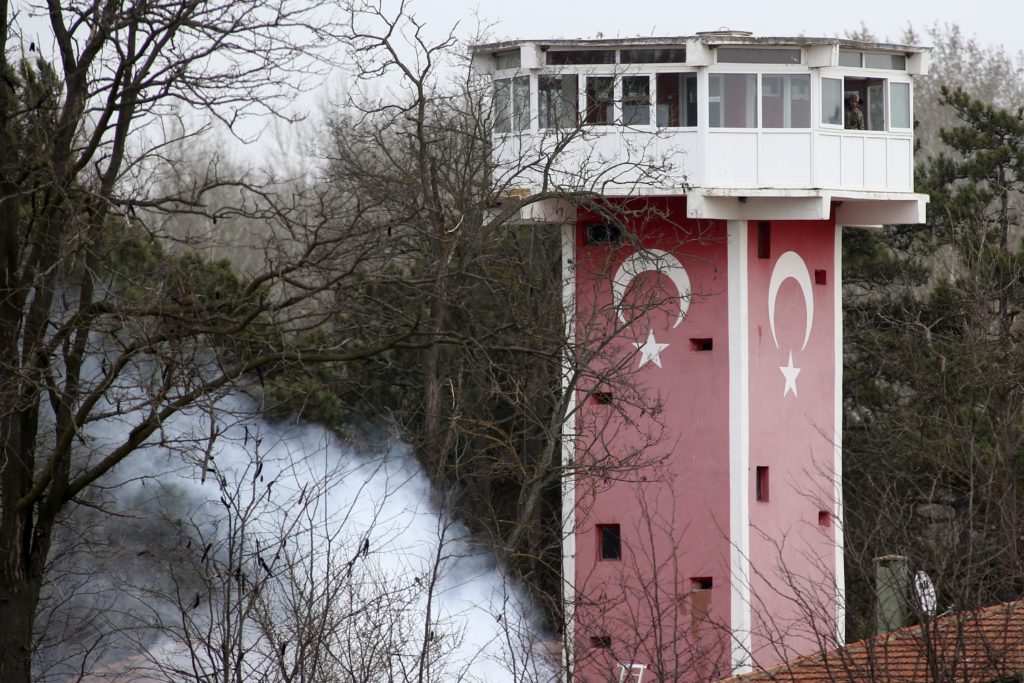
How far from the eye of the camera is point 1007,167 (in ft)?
97.3

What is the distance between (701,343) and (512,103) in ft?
13.2

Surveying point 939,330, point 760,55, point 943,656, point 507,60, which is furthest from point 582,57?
point 943,656

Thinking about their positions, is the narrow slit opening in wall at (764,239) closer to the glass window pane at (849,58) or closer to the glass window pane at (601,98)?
the glass window pane at (849,58)

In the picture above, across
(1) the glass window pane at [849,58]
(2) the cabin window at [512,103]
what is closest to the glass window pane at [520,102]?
(2) the cabin window at [512,103]

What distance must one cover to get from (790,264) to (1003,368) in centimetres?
407

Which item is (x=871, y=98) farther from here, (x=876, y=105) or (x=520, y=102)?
(x=520, y=102)

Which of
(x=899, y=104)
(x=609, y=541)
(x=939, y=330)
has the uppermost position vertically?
(x=899, y=104)

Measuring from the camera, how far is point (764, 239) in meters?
23.0

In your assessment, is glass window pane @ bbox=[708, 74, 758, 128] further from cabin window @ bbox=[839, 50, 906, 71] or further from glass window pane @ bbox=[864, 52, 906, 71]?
glass window pane @ bbox=[864, 52, 906, 71]

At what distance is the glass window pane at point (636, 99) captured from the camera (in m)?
22.0

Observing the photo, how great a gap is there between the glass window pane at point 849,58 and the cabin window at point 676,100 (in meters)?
2.07

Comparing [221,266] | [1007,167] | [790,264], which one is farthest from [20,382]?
[1007,167]

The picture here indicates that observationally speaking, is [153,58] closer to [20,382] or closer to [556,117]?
[20,382]

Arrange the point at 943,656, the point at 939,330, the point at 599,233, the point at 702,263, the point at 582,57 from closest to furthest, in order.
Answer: the point at 943,656, the point at 582,57, the point at 702,263, the point at 599,233, the point at 939,330
